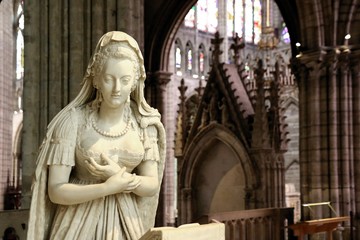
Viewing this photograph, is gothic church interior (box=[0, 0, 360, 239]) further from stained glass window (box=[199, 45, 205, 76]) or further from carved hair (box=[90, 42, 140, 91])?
stained glass window (box=[199, 45, 205, 76])

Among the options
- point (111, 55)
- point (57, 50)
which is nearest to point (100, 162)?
point (111, 55)

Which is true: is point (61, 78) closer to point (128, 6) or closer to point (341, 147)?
point (128, 6)

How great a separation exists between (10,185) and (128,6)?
543 inches

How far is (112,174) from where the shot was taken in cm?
252

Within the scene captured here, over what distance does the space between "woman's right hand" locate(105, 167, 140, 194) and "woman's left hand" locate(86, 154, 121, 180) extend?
0.02 m

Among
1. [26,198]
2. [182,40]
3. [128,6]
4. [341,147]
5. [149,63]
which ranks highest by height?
[182,40]

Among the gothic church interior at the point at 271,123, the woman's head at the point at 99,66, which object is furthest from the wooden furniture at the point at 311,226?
the woman's head at the point at 99,66

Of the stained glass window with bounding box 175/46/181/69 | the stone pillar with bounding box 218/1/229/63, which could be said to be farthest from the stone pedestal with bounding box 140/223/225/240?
the stone pillar with bounding box 218/1/229/63

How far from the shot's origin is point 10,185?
64.7 feet

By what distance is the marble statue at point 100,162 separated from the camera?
254 cm

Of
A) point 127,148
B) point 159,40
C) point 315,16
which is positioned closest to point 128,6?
point 127,148

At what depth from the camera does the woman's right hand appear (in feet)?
8.18

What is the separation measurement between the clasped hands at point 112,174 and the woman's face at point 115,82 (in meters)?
0.23

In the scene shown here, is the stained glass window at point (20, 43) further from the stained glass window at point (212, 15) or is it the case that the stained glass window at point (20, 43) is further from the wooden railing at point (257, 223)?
the wooden railing at point (257, 223)
